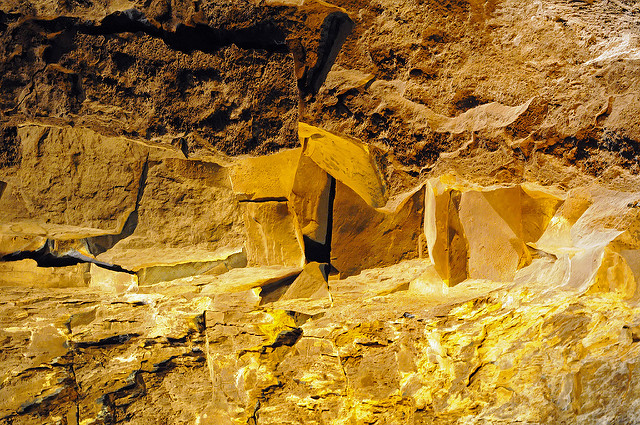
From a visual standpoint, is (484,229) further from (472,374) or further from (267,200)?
(472,374)

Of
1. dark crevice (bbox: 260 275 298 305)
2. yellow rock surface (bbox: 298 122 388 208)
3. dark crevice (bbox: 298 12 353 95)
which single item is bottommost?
dark crevice (bbox: 260 275 298 305)

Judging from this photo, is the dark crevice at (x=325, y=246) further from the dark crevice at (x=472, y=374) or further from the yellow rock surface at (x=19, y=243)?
the dark crevice at (x=472, y=374)

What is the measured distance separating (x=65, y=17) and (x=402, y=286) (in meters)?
1.68

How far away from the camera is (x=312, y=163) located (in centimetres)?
194

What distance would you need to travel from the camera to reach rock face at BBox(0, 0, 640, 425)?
150 centimetres

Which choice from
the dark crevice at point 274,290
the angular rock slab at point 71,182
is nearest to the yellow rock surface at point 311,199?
the dark crevice at point 274,290

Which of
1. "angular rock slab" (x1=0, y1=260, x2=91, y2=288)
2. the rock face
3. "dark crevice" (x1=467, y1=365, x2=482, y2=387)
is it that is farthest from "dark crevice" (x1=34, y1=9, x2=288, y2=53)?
"dark crevice" (x1=467, y1=365, x2=482, y2=387)

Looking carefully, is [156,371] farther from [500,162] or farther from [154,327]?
[500,162]

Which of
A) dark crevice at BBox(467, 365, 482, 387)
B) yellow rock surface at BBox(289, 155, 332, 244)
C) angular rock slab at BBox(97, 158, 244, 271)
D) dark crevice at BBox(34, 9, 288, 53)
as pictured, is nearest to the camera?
dark crevice at BBox(34, 9, 288, 53)

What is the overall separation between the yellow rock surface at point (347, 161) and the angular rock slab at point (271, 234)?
0.24 meters

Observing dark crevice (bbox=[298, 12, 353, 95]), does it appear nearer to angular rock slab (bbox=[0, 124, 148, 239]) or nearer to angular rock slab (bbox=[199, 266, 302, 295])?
angular rock slab (bbox=[0, 124, 148, 239])

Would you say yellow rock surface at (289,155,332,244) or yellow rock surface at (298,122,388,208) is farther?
yellow rock surface at (289,155,332,244)

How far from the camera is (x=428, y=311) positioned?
264 cm

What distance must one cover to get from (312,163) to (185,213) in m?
0.55
